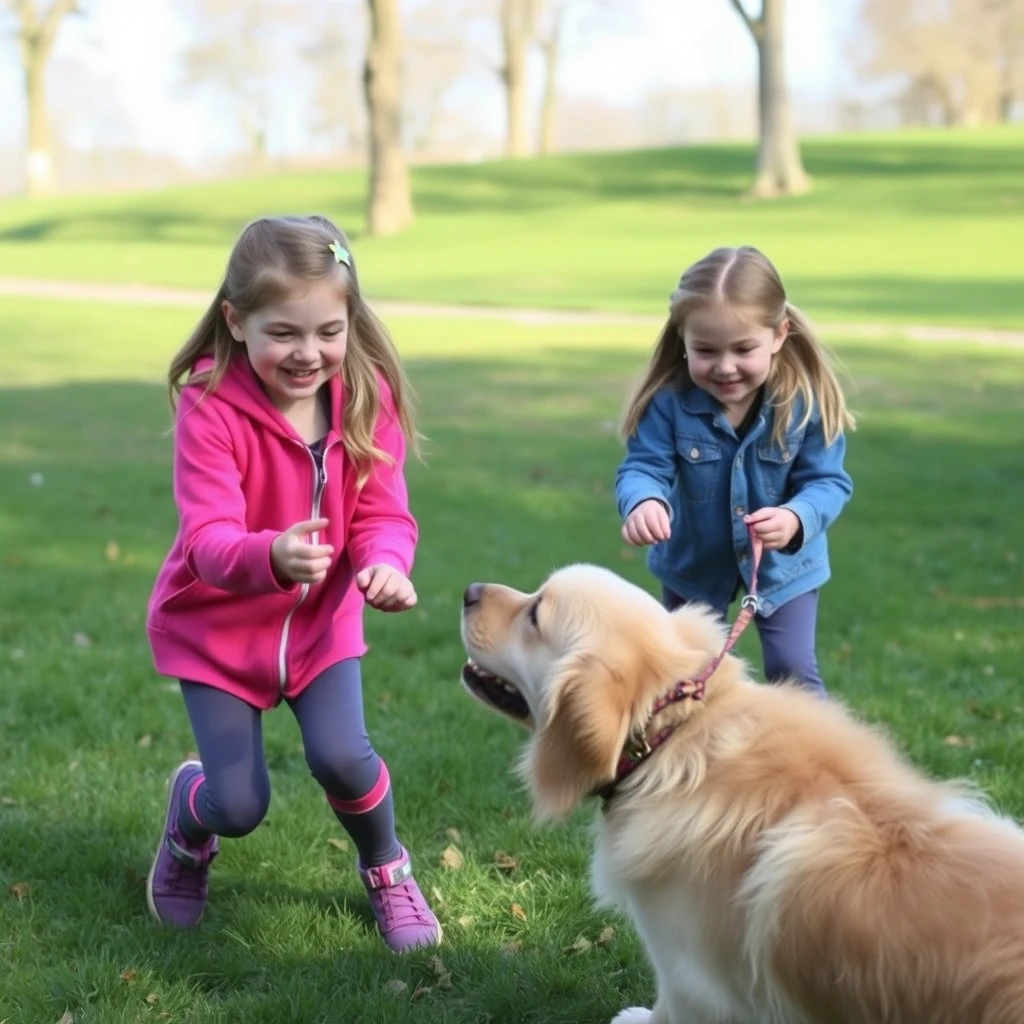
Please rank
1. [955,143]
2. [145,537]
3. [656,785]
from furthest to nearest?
[955,143] → [145,537] → [656,785]

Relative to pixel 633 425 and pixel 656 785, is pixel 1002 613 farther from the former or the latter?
pixel 656 785

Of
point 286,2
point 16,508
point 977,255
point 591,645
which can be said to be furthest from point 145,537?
point 286,2

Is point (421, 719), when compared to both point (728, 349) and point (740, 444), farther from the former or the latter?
point (728, 349)

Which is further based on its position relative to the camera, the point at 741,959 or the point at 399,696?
the point at 399,696

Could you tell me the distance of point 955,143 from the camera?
47094 millimetres

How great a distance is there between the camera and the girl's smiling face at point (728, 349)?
12.9ft

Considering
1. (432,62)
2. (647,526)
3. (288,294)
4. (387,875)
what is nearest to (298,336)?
→ (288,294)

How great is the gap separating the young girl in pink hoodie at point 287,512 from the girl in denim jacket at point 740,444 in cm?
84

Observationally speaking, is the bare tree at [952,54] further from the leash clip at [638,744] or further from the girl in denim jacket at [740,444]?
the leash clip at [638,744]

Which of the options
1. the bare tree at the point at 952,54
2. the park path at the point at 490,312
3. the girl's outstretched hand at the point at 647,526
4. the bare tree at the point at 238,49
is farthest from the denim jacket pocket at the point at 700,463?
the bare tree at the point at 238,49

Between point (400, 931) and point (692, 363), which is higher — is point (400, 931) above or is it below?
below

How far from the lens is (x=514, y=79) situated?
6288cm

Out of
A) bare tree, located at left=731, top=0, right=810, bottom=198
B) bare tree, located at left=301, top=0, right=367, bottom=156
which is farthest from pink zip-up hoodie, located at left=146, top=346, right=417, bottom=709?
bare tree, located at left=301, top=0, right=367, bottom=156

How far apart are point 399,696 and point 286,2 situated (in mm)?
89397
